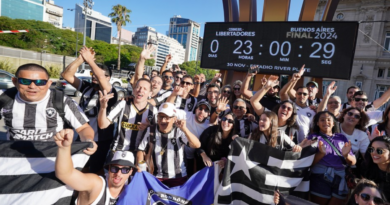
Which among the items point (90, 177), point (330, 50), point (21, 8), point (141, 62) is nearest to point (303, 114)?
point (141, 62)

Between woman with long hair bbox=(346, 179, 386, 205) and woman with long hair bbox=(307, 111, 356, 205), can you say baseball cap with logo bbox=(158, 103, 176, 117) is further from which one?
woman with long hair bbox=(346, 179, 386, 205)

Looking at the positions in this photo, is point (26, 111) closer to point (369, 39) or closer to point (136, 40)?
point (369, 39)

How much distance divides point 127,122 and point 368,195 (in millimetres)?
2841

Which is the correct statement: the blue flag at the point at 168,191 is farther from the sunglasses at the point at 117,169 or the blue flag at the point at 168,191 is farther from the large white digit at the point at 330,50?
the large white digit at the point at 330,50

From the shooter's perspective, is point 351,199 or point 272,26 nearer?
point 351,199

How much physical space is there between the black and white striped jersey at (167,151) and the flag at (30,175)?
3.15 ft

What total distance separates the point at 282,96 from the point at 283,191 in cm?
214

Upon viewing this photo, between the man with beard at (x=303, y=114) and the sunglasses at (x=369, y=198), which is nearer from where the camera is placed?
the sunglasses at (x=369, y=198)

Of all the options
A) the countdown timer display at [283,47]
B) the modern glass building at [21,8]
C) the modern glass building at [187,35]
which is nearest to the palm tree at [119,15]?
the countdown timer display at [283,47]

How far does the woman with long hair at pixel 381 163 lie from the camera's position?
2328 mm

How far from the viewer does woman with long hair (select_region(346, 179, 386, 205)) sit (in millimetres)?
2064

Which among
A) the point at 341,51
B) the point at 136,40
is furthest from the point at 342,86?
the point at 136,40

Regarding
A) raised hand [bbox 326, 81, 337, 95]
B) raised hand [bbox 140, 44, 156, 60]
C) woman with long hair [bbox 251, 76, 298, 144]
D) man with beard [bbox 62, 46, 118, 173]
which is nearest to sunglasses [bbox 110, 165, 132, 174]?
man with beard [bbox 62, 46, 118, 173]

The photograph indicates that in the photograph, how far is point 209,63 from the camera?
26.7 feet
